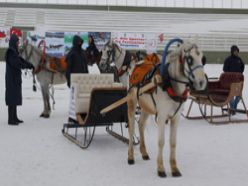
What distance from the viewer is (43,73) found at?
35.0 ft

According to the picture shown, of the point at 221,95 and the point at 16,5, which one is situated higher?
the point at 16,5

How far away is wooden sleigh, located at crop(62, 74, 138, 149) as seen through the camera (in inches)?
277

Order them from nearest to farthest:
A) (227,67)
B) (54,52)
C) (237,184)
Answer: (237,184) → (227,67) → (54,52)

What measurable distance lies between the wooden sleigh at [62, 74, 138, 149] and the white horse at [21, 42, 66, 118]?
1.99 metres

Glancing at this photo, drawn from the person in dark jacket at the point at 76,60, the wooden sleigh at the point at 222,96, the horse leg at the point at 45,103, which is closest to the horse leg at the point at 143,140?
the wooden sleigh at the point at 222,96

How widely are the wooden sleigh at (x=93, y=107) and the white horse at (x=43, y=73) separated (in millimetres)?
1988

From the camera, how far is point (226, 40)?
31703 mm

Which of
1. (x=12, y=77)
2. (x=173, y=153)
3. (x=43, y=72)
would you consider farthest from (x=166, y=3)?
(x=173, y=153)

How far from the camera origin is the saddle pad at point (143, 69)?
20.0 feet

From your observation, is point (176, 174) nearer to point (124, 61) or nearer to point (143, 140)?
point (143, 140)

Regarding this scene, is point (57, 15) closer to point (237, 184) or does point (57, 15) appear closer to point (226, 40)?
point (226, 40)

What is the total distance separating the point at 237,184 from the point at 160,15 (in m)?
32.7

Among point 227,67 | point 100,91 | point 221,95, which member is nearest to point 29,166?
point 100,91

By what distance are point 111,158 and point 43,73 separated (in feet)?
15.2
